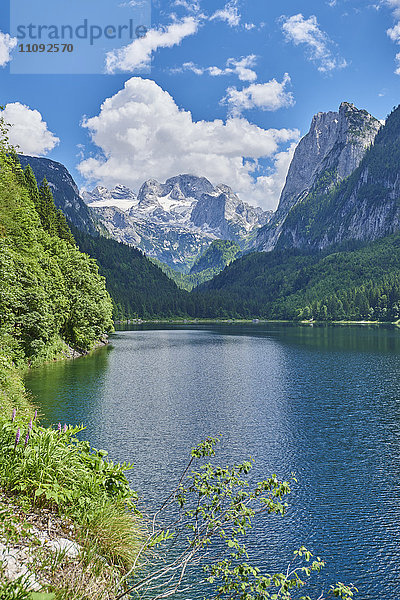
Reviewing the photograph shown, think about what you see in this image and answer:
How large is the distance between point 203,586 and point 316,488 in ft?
37.1

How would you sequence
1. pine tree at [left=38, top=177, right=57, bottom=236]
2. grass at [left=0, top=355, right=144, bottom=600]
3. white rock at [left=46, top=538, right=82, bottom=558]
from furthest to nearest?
1. pine tree at [left=38, top=177, right=57, bottom=236]
2. white rock at [left=46, top=538, right=82, bottom=558]
3. grass at [left=0, top=355, right=144, bottom=600]

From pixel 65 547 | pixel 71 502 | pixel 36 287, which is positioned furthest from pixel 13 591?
pixel 36 287

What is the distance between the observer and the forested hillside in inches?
1856

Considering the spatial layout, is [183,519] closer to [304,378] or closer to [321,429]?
[321,429]

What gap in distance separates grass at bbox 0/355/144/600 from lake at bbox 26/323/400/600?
6996 millimetres

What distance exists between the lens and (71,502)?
1269 cm

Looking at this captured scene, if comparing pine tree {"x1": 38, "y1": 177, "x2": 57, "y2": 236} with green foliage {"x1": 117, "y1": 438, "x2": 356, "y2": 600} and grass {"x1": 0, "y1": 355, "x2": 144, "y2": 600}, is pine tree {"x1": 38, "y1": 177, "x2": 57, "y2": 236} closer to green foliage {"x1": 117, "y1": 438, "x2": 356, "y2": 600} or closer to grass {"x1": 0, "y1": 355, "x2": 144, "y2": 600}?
green foliage {"x1": 117, "y1": 438, "x2": 356, "y2": 600}

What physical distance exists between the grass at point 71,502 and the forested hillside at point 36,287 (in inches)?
1054

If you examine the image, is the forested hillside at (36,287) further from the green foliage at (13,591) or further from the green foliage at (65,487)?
the green foliage at (13,591)

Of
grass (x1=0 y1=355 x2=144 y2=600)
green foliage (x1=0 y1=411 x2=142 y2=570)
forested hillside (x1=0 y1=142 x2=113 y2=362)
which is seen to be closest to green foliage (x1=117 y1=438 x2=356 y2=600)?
grass (x1=0 y1=355 x2=144 y2=600)

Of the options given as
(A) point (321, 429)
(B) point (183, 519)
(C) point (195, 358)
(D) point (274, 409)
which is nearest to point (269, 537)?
(B) point (183, 519)

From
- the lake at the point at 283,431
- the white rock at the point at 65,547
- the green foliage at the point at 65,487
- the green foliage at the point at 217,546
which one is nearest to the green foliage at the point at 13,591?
the white rock at the point at 65,547

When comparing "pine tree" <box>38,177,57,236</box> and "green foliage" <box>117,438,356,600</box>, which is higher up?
"pine tree" <box>38,177,57,236</box>

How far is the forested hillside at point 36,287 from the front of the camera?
47.1m
